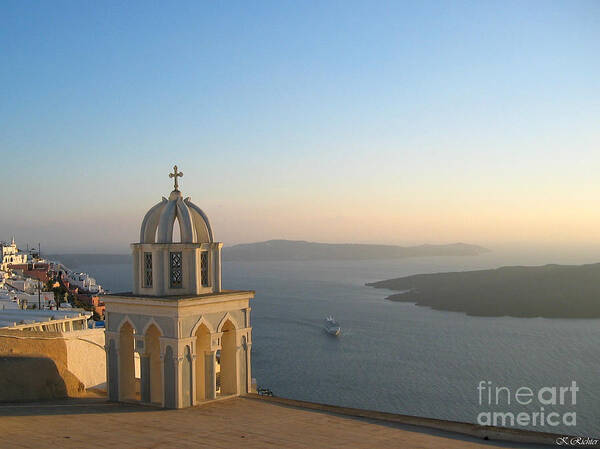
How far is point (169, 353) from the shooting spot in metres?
7.42

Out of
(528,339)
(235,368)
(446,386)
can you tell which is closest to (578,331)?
(528,339)

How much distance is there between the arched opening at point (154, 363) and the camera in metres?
7.93

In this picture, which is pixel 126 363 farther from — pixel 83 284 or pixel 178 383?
pixel 83 284

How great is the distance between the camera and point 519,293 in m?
75.2

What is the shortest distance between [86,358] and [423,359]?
34.9m

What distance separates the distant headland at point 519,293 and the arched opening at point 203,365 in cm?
6180

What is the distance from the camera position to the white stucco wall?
1021 cm

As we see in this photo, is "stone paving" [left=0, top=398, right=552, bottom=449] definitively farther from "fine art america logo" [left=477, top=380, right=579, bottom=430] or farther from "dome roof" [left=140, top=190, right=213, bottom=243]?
"fine art america logo" [left=477, top=380, right=579, bottom=430]

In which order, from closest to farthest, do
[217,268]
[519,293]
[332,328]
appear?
[217,268] → [332,328] → [519,293]

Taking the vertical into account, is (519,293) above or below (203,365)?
below

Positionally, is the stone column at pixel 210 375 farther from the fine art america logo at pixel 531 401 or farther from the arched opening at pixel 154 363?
the fine art america logo at pixel 531 401

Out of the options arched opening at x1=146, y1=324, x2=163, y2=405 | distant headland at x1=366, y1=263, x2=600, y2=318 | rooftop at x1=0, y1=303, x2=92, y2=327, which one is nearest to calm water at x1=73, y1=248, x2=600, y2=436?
distant headland at x1=366, y1=263, x2=600, y2=318

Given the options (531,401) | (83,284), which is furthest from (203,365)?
(83,284)

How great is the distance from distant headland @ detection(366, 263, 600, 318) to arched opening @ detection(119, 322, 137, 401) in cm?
6243
